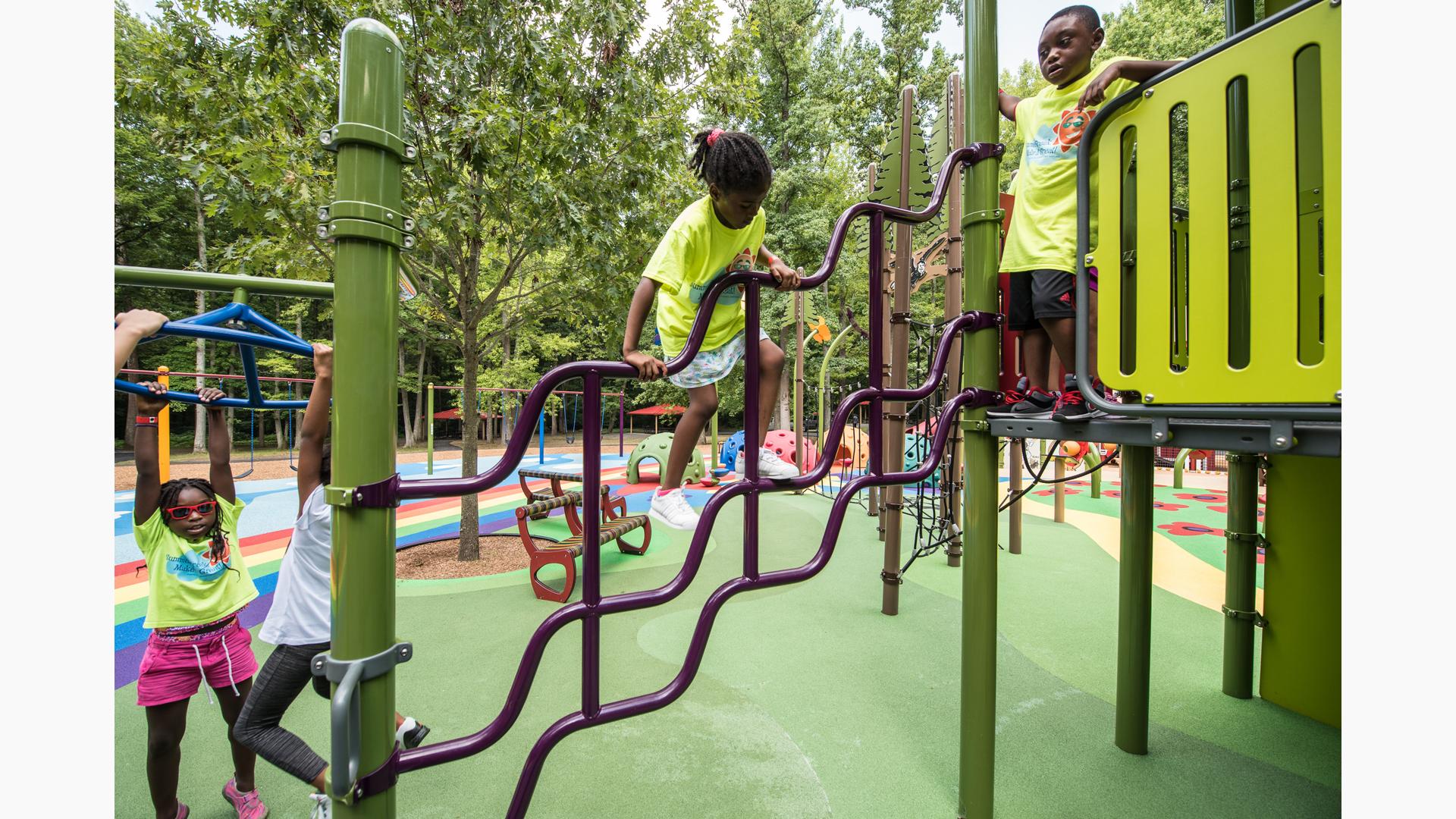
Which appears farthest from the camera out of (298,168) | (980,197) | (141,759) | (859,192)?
(859,192)

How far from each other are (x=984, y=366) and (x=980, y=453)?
279 mm

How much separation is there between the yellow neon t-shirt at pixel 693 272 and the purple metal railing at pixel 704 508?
24cm

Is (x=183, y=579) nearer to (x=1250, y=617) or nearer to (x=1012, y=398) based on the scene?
(x=1012, y=398)

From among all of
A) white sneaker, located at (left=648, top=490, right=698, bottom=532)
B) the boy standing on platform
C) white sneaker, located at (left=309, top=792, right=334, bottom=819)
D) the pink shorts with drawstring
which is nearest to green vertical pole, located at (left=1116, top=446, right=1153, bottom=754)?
the boy standing on platform

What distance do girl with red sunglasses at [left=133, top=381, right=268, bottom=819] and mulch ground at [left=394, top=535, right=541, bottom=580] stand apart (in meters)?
2.51

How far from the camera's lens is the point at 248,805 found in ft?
6.40

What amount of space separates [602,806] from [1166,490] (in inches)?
415

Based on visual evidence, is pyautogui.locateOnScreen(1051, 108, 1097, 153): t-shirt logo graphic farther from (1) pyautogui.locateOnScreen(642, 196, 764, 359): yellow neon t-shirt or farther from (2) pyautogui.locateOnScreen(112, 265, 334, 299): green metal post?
(2) pyautogui.locateOnScreen(112, 265, 334, 299): green metal post

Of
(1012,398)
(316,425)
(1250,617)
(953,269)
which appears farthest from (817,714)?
(953,269)

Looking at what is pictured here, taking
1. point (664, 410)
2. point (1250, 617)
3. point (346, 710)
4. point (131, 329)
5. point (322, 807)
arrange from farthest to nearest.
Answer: point (664, 410) → point (1250, 617) → point (322, 807) → point (131, 329) → point (346, 710)

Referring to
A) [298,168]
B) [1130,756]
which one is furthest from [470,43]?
[1130,756]

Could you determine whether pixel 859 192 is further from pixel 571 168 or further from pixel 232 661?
pixel 232 661

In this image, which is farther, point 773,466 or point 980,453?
point 773,466

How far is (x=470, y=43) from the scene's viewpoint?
4.09 m
